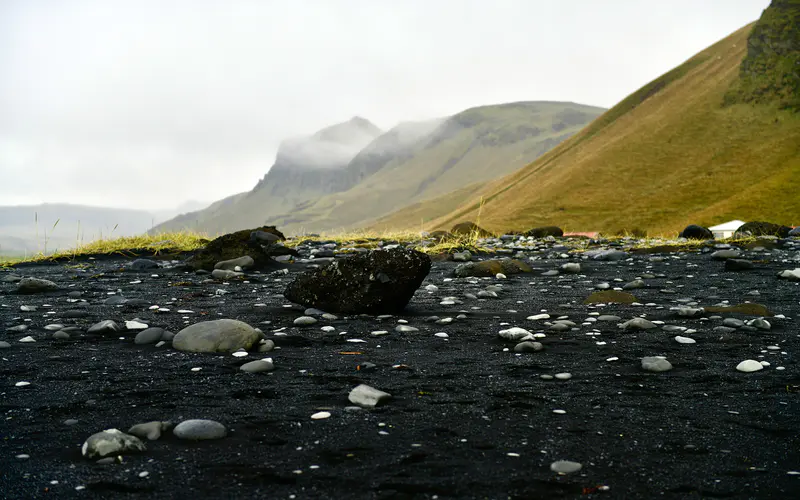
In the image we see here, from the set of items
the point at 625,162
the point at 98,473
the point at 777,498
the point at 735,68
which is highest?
the point at 735,68

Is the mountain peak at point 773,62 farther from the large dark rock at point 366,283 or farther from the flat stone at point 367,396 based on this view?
the flat stone at point 367,396

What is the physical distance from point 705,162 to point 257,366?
126ft

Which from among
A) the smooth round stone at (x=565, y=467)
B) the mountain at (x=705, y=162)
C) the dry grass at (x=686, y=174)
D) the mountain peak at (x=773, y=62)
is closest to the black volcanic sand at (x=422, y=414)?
the smooth round stone at (x=565, y=467)

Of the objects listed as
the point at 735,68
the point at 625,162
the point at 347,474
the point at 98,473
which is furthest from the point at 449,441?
the point at 735,68

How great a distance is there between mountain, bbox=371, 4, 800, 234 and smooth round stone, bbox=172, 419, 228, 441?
92.8 ft

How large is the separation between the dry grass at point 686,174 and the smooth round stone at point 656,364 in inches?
966

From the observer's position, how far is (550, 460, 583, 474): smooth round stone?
82.4 inches

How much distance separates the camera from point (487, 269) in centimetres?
858

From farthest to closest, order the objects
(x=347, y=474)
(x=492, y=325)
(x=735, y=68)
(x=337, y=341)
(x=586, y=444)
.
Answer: (x=735, y=68) → (x=492, y=325) → (x=337, y=341) → (x=586, y=444) → (x=347, y=474)

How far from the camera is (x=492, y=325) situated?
192 inches

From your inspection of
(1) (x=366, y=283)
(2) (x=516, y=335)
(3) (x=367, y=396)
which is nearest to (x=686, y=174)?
(1) (x=366, y=283)

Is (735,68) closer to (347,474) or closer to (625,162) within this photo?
(625,162)

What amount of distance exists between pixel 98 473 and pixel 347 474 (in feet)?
2.97

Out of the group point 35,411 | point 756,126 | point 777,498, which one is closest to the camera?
→ point 777,498
